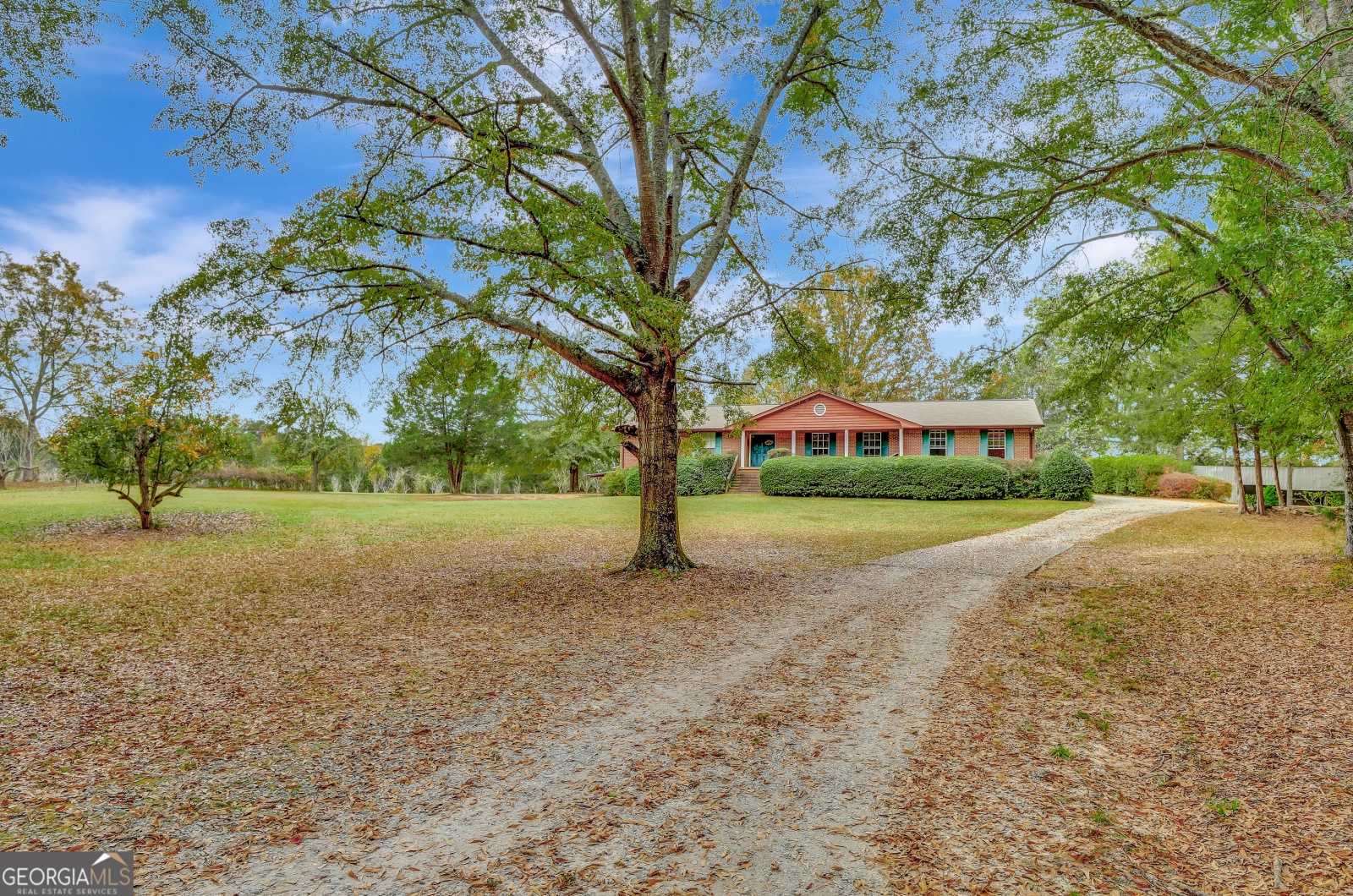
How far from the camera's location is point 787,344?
37.1 feet

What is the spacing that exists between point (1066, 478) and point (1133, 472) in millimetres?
8758

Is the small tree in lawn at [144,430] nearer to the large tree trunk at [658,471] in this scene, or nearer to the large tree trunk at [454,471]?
the large tree trunk at [658,471]

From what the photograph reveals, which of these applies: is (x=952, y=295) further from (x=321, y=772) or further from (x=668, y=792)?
(x=321, y=772)

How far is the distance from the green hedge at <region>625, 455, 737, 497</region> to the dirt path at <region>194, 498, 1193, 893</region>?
23.1 metres

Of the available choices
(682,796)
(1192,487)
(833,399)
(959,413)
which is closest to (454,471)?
(833,399)

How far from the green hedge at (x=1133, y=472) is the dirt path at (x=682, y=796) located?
29694 millimetres

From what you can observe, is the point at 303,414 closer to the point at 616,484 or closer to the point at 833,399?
the point at 616,484

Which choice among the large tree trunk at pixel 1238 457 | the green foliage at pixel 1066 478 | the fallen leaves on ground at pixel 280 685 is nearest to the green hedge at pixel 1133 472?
the green foliage at pixel 1066 478

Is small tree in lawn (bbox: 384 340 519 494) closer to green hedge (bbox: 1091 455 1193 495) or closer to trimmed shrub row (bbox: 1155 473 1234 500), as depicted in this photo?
green hedge (bbox: 1091 455 1193 495)

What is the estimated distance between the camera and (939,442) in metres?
30.5

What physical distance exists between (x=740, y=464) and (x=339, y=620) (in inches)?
1031

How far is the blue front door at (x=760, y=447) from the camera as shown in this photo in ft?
107

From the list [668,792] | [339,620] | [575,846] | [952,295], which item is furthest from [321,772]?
[952,295]

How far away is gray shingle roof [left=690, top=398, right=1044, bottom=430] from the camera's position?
96.5 feet
